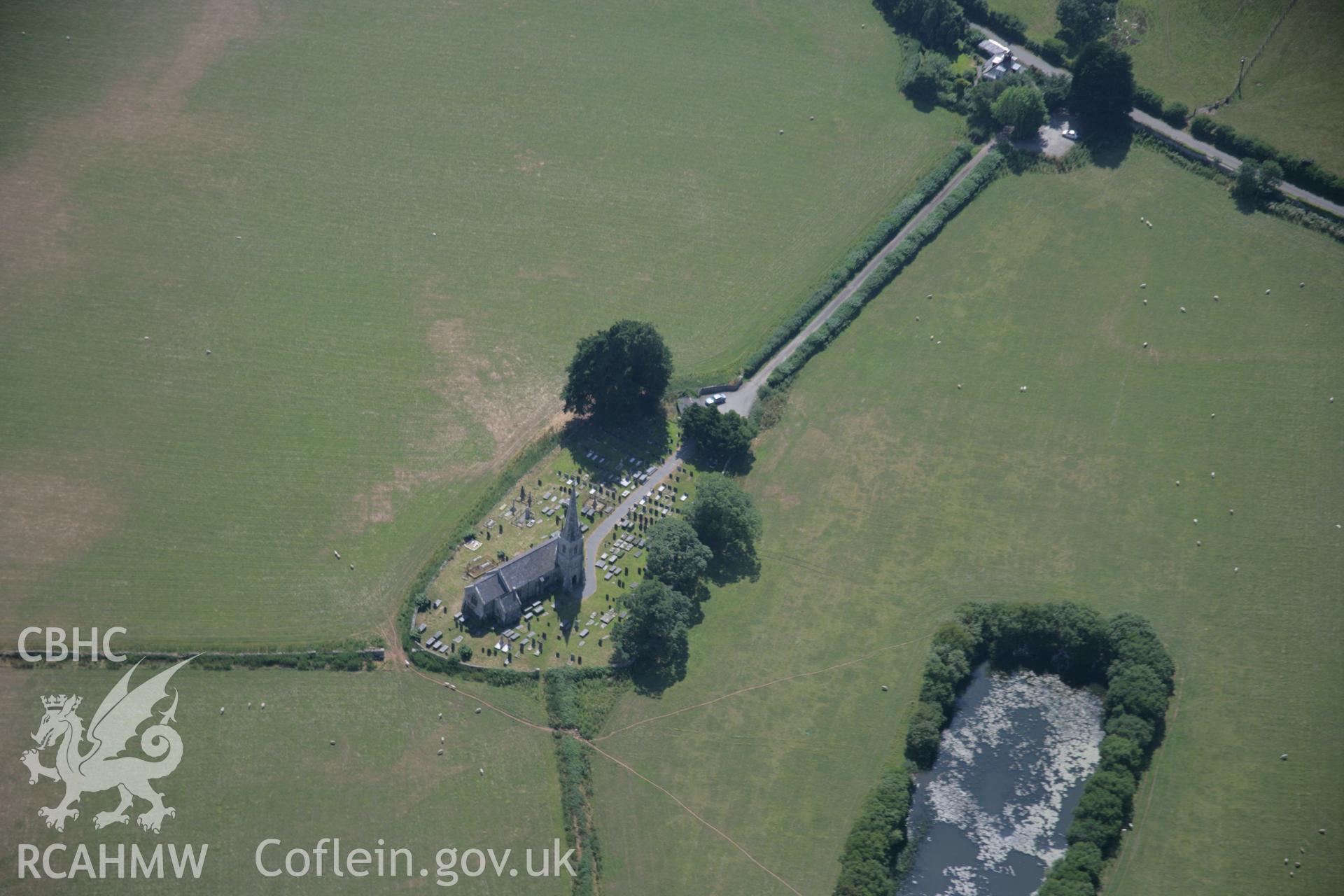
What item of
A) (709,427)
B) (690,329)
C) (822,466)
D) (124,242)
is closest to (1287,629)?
(822,466)

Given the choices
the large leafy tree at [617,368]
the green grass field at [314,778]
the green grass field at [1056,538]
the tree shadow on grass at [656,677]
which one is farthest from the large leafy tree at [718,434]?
the green grass field at [314,778]

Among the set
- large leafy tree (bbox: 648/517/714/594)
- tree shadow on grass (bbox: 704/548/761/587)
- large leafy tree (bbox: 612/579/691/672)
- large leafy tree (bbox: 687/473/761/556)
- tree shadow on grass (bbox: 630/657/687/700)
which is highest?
large leafy tree (bbox: 687/473/761/556)

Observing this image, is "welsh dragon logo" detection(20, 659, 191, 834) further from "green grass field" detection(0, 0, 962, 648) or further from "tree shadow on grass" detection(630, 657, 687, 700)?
"tree shadow on grass" detection(630, 657, 687, 700)

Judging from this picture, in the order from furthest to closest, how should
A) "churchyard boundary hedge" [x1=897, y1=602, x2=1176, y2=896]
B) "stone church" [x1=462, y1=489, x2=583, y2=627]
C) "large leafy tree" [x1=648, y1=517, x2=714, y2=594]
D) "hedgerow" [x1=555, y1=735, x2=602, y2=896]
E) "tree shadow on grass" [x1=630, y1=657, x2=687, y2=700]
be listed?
"large leafy tree" [x1=648, y1=517, x2=714, y2=594] < "stone church" [x1=462, y1=489, x2=583, y2=627] < "tree shadow on grass" [x1=630, y1=657, x2=687, y2=700] < "churchyard boundary hedge" [x1=897, y1=602, x2=1176, y2=896] < "hedgerow" [x1=555, y1=735, x2=602, y2=896]

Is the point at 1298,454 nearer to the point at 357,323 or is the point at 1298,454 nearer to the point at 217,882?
the point at 357,323

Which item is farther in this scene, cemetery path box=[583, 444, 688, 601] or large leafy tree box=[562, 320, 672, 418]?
large leafy tree box=[562, 320, 672, 418]

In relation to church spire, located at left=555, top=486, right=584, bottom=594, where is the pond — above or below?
above

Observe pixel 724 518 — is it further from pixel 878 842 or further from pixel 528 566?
pixel 878 842

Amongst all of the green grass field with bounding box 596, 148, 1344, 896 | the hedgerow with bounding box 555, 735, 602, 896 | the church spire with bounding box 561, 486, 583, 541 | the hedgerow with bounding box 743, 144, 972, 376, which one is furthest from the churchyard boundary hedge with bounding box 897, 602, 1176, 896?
the hedgerow with bounding box 743, 144, 972, 376
